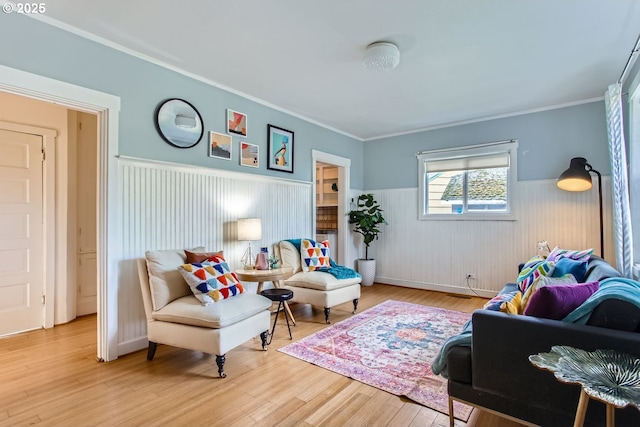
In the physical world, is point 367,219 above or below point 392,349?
above

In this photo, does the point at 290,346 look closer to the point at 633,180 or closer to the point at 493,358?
the point at 493,358

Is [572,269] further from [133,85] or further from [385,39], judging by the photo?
[133,85]

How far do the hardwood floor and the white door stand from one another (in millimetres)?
370

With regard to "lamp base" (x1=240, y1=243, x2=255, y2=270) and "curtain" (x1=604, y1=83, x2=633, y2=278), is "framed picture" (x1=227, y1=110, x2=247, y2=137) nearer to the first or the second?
"lamp base" (x1=240, y1=243, x2=255, y2=270)

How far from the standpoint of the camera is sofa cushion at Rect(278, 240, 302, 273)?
156 inches

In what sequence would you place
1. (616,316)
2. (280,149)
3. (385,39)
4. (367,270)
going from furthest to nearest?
(367,270) < (280,149) < (385,39) < (616,316)

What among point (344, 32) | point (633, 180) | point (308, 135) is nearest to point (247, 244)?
point (308, 135)

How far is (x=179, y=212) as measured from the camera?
308 centimetres

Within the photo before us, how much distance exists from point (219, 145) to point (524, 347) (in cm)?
319

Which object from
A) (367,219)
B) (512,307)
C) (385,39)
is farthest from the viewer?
(367,219)

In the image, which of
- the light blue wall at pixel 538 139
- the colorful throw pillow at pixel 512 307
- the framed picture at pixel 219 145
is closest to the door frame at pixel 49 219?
the framed picture at pixel 219 145

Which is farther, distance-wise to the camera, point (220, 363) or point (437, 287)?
point (437, 287)

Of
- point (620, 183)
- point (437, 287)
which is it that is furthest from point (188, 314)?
point (620, 183)

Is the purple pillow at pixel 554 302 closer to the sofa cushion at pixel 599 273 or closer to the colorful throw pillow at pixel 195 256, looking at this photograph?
the sofa cushion at pixel 599 273
